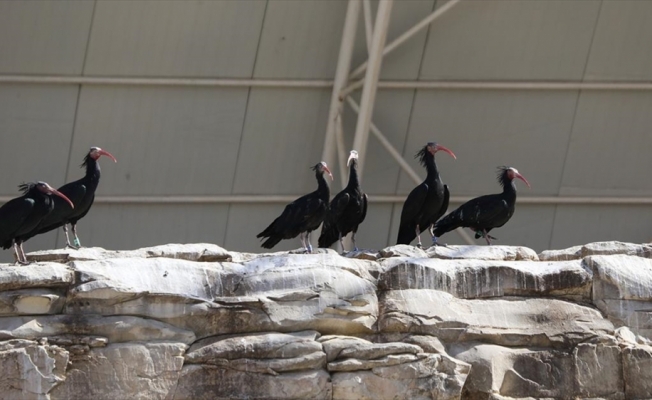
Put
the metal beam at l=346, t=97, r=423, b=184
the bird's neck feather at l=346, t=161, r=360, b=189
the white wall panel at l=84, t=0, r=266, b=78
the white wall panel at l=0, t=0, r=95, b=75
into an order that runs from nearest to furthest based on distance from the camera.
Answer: the bird's neck feather at l=346, t=161, r=360, b=189
the white wall panel at l=0, t=0, r=95, b=75
the white wall panel at l=84, t=0, r=266, b=78
the metal beam at l=346, t=97, r=423, b=184

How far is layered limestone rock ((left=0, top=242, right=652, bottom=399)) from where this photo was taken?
17.6 metres

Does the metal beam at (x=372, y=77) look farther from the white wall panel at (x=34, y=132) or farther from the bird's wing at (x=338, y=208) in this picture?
the white wall panel at (x=34, y=132)

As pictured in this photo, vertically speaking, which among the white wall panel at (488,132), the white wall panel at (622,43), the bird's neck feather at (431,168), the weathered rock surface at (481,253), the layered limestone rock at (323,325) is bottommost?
the layered limestone rock at (323,325)

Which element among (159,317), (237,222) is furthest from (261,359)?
(237,222)

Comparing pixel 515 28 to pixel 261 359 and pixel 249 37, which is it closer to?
pixel 249 37

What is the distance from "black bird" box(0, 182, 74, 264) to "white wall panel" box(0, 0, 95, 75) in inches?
273

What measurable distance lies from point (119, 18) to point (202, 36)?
1492mm

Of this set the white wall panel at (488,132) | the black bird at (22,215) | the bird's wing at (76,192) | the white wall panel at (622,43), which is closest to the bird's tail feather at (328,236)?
the bird's wing at (76,192)

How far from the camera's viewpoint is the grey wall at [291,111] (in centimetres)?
2602

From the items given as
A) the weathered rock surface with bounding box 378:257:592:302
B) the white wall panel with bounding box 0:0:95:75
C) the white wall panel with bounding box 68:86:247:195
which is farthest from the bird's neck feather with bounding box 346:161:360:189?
the white wall panel with bounding box 0:0:95:75

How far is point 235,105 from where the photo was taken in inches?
1051

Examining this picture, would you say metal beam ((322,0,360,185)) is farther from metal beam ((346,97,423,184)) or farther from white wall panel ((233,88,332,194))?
white wall panel ((233,88,332,194))

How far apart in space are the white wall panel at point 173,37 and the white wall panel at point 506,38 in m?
3.42

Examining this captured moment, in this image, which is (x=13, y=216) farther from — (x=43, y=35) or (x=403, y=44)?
(x=403, y=44)
